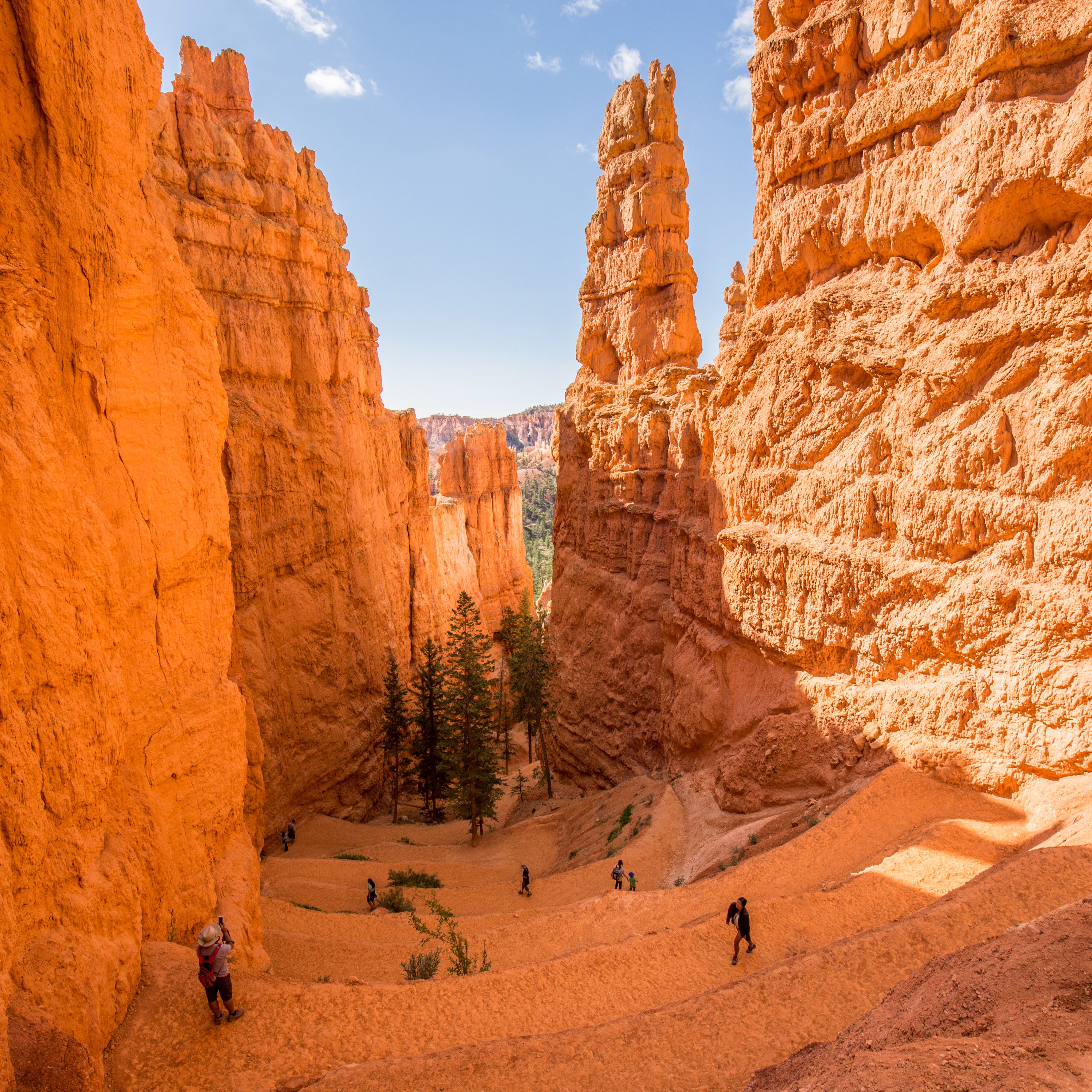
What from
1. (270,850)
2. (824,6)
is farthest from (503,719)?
(824,6)

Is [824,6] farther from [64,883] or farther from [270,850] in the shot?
[270,850]

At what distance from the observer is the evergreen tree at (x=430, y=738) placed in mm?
30188

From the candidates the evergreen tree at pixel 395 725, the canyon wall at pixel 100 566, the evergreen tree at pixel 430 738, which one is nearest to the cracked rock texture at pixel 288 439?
the evergreen tree at pixel 395 725

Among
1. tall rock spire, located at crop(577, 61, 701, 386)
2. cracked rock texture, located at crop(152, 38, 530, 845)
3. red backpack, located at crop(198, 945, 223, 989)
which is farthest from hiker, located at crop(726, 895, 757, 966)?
tall rock spire, located at crop(577, 61, 701, 386)

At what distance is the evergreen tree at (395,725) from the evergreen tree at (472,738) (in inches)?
98.7

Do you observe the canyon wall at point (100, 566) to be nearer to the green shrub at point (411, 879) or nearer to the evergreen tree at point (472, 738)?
the green shrub at point (411, 879)

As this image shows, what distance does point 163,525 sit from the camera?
10156 mm

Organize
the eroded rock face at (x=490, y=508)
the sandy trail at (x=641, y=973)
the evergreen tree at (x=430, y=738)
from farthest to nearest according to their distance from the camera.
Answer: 1. the eroded rock face at (x=490, y=508)
2. the evergreen tree at (x=430, y=738)
3. the sandy trail at (x=641, y=973)

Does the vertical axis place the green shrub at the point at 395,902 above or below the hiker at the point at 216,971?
below

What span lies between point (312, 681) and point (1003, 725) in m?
21.5

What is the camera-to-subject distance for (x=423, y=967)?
11.3 meters

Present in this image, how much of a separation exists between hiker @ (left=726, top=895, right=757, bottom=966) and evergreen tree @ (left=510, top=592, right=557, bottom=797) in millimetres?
18053

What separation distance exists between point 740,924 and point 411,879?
38.2 ft

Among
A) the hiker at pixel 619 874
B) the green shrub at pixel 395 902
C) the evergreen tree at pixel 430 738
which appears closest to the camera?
the hiker at pixel 619 874
